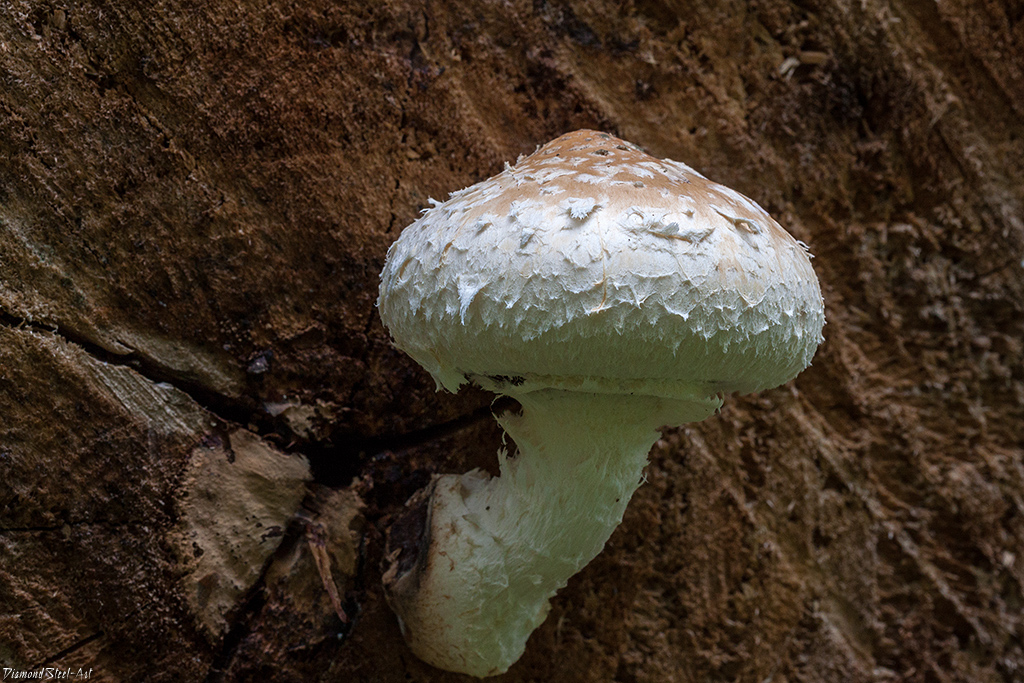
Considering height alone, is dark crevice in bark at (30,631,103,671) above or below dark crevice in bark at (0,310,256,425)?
below

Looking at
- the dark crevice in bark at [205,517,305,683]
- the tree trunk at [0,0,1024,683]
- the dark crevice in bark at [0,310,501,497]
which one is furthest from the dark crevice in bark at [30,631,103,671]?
the dark crevice in bark at [0,310,501,497]

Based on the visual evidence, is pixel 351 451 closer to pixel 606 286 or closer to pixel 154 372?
pixel 154 372

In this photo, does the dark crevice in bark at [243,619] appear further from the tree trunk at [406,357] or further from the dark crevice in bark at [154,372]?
the dark crevice in bark at [154,372]

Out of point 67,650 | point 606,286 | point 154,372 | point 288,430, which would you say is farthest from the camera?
point 288,430

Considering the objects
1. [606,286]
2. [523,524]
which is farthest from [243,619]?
[606,286]

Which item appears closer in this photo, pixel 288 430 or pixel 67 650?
pixel 67 650

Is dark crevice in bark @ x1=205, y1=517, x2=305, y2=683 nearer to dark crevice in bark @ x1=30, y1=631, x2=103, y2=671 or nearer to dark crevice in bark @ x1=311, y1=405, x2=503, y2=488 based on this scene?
dark crevice in bark @ x1=311, y1=405, x2=503, y2=488
